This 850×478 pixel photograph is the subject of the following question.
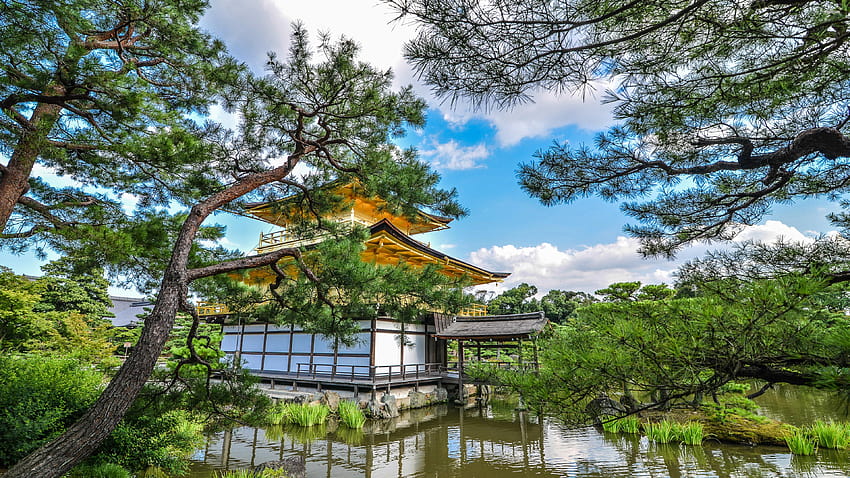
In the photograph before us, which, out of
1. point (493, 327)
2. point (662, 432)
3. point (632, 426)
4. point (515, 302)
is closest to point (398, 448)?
point (632, 426)

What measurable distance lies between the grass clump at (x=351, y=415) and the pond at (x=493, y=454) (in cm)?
22

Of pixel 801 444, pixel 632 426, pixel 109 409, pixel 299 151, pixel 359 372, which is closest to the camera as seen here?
pixel 109 409

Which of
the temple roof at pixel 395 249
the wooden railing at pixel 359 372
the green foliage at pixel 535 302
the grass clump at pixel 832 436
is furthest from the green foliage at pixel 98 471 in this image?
the green foliage at pixel 535 302

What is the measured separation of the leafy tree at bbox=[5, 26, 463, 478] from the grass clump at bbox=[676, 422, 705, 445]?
6180 mm

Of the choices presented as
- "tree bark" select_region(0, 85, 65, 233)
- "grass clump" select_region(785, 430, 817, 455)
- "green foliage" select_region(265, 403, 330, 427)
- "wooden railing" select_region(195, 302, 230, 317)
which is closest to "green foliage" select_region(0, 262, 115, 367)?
"wooden railing" select_region(195, 302, 230, 317)

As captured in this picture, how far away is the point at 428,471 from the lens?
5.76 m

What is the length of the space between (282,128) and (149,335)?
8.20 ft

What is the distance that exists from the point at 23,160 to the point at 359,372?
26.3 ft

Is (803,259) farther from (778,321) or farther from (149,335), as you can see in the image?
(149,335)

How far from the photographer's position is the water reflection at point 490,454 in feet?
18.1

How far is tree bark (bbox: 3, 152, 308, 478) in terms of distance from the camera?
102 inches

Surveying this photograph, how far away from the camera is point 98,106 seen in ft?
12.0

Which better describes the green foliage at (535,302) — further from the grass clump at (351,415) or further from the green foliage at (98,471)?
the green foliage at (98,471)

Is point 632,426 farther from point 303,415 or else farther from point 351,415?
point 303,415
